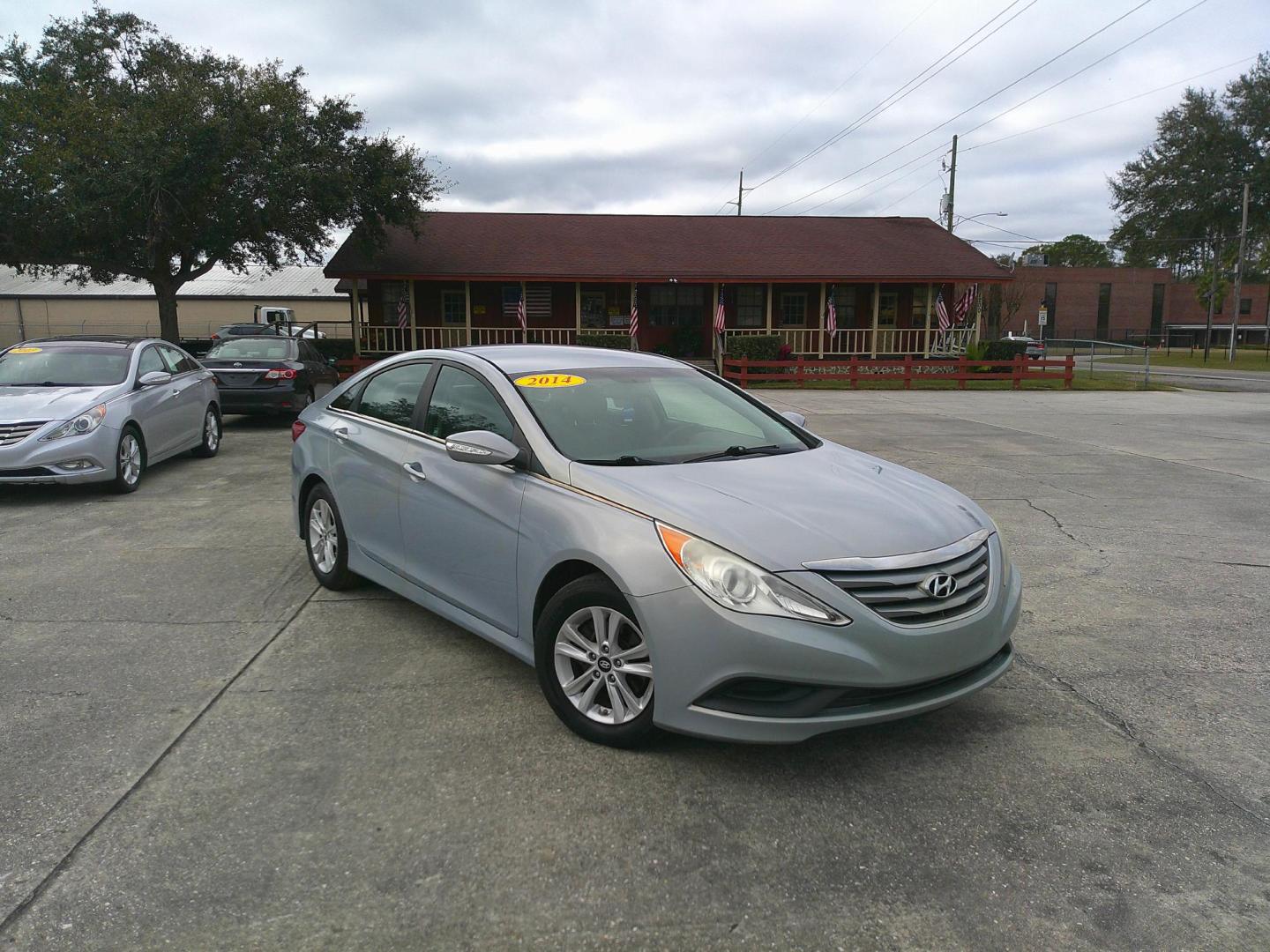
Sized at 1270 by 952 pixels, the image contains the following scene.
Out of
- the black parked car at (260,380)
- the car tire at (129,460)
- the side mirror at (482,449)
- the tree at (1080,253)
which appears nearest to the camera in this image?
the side mirror at (482,449)

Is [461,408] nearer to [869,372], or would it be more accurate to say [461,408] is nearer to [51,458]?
[51,458]

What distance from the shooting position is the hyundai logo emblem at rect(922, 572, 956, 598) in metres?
3.35

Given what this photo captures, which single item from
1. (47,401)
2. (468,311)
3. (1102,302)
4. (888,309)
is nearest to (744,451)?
(47,401)

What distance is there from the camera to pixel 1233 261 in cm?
6431

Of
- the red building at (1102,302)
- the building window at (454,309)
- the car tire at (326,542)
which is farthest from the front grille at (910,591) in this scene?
the red building at (1102,302)

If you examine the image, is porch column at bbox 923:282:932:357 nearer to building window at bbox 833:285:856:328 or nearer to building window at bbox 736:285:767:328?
building window at bbox 833:285:856:328

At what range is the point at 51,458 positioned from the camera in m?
8.20

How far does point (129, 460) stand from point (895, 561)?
26.7ft

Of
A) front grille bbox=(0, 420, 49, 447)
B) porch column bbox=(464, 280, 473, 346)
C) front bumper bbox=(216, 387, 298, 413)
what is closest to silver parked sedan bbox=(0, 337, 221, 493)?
front grille bbox=(0, 420, 49, 447)

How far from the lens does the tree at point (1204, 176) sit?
62156 mm

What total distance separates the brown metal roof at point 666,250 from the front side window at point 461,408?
85.3 ft

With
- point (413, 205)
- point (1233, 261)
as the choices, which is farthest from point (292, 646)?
point (1233, 261)

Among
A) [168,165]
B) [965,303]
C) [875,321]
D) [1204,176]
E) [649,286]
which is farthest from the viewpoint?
[1204,176]

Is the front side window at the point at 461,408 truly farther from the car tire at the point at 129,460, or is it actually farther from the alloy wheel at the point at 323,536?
the car tire at the point at 129,460
